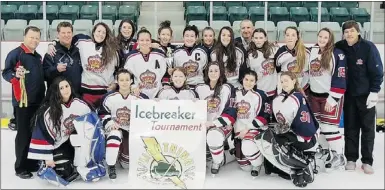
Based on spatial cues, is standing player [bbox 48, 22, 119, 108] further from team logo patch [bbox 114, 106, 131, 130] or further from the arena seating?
the arena seating

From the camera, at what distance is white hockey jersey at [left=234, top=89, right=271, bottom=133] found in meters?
3.79

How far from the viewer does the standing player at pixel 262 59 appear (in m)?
4.01

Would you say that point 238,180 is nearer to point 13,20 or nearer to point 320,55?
point 320,55

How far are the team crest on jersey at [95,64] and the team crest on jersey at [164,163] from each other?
2.02 feet

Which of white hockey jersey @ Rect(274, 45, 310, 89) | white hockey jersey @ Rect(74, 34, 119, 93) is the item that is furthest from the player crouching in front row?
white hockey jersey @ Rect(274, 45, 310, 89)

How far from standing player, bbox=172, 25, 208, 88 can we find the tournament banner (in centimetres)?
37

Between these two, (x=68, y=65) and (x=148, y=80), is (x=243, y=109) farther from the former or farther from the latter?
(x=68, y=65)

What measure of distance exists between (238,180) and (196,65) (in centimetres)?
92

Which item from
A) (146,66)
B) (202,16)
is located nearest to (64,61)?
(146,66)

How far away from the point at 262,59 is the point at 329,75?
50 cm

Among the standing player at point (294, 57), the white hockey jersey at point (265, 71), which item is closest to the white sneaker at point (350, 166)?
the standing player at point (294, 57)

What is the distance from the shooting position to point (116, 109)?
3.78 m

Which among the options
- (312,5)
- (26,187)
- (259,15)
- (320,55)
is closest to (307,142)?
(320,55)

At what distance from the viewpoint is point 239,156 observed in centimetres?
391
